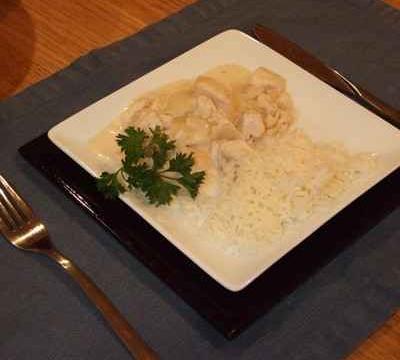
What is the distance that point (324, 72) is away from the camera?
1176 mm

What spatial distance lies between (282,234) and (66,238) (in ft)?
1.08

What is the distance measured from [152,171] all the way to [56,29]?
23.5 inches

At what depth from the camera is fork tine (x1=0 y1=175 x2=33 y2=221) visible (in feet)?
3.16

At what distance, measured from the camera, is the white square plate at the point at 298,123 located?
872 millimetres

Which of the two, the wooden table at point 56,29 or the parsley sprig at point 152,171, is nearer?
the parsley sprig at point 152,171

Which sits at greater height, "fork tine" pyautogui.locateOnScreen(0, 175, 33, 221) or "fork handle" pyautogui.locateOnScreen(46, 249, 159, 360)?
"fork tine" pyautogui.locateOnScreen(0, 175, 33, 221)

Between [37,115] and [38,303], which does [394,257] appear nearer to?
[38,303]

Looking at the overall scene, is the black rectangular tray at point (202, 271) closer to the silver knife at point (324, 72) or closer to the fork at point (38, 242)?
the fork at point (38, 242)

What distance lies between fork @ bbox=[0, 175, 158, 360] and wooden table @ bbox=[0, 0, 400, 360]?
0.33m

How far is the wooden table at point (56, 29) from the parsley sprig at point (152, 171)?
15.5 inches

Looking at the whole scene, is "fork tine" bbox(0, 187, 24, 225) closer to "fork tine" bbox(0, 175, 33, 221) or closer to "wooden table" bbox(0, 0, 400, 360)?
"fork tine" bbox(0, 175, 33, 221)

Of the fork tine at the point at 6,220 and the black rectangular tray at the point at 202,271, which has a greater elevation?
the black rectangular tray at the point at 202,271

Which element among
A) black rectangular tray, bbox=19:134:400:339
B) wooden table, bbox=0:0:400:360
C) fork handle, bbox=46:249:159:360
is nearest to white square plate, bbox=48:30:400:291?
black rectangular tray, bbox=19:134:400:339

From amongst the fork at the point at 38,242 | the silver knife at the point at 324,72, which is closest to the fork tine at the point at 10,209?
the fork at the point at 38,242
